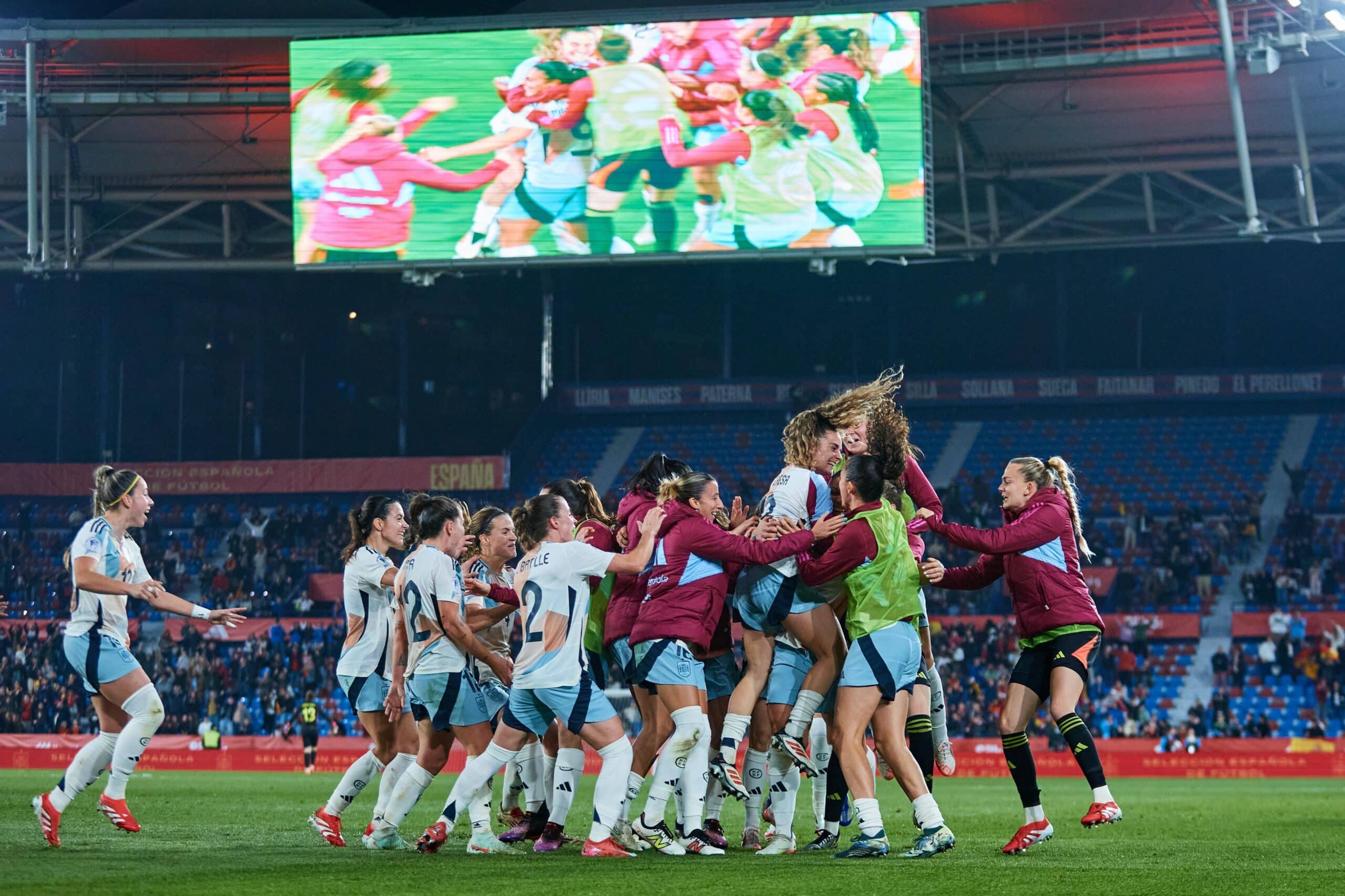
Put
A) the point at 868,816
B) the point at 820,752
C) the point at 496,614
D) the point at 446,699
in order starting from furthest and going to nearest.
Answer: the point at 496,614, the point at 820,752, the point at 446,699, the point at 868,816

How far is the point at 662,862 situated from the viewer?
27.5ft

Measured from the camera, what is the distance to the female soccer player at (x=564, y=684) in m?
8.66

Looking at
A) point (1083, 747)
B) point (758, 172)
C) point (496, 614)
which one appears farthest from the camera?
point (758, 172)

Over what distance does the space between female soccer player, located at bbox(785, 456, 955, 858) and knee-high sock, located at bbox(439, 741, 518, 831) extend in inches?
80.5

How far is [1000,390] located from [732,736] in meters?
31.9

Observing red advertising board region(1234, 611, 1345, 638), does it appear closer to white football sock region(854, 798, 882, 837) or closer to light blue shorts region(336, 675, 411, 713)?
white football sock region(854, 798, 882, 837)

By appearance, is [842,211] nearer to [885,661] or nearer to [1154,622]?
[1154,622]

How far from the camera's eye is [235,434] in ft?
133

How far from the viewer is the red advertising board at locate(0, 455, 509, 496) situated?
122ft

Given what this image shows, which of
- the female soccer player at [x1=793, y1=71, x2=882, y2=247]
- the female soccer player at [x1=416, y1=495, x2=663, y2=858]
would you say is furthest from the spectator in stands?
the female soccer player at [x1=416, y1=495, x2=663, y2=858]

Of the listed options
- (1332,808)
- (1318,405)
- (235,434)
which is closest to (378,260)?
(1332,808)

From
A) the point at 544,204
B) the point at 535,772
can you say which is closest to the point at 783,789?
the point at 535,772

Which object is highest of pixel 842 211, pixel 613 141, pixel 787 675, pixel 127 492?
pixel 613 141

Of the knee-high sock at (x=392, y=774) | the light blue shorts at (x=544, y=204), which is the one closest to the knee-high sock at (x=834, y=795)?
the knee-high sock at (x=392, y=774)
